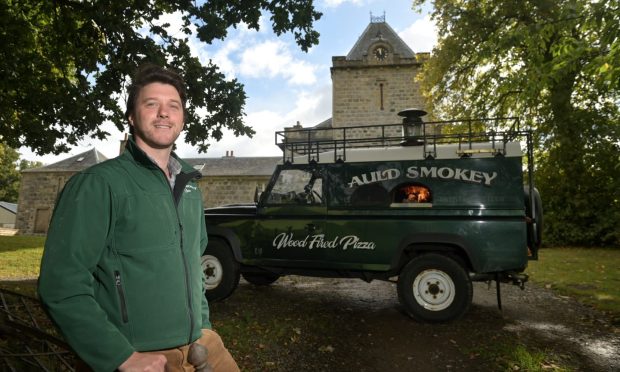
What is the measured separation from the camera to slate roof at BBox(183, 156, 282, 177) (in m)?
28.2

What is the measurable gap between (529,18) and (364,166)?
44.8ft

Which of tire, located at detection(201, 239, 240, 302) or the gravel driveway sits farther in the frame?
tire, located at detection(201, 239, 240, 302)

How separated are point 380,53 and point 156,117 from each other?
23945 millimetres

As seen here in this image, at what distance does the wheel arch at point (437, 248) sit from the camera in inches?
196

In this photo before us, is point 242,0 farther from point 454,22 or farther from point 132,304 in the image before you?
point 454,22

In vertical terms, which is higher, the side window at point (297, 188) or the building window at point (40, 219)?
the side window at point (297, 188)

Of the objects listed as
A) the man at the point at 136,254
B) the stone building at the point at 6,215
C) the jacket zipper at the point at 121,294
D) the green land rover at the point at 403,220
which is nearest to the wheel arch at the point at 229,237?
the green land rover at the point at 403,220

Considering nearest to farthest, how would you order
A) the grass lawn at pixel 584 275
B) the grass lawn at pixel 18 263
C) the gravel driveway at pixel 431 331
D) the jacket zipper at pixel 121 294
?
the jacket zipper at pixel 121 294, the gravel driveway at pixel 431 331, the grass lawn at pixel 584 275, the grass lawn at pixel 18 263

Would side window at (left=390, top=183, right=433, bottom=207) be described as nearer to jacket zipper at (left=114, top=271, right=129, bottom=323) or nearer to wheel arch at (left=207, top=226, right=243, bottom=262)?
wheel arch at (left=207, top=226, right=243, bottom=262)

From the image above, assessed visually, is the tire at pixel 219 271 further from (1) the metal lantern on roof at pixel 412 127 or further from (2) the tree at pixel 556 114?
(2) the tree at pixel 556 114

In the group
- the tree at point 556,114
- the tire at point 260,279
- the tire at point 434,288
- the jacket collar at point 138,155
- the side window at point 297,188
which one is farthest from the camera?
the tree at point 556,114

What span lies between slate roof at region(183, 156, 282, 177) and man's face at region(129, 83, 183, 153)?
2565 cm

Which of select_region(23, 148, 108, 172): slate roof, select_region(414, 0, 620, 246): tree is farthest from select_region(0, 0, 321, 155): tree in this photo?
select_region(23, 148, 108, 172): slate roof

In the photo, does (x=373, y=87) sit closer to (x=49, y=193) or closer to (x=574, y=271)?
(x=574, y=271)
